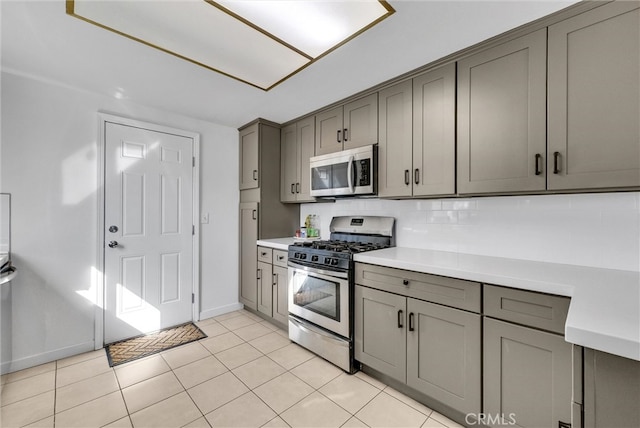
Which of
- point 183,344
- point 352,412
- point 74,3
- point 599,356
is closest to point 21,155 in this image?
point 74,3

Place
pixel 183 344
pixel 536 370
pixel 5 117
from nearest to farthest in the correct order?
pixel 536 370 < pixel 5 117 < pixel 183 344

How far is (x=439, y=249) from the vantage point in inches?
88.6

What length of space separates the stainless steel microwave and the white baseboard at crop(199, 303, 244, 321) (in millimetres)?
1884

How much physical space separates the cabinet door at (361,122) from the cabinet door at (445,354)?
145 centimetres

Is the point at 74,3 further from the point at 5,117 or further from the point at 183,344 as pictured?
the point at 183,344

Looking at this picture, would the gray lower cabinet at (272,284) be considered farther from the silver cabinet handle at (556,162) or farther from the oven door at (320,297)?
the silver cabinet handle at (556,162)

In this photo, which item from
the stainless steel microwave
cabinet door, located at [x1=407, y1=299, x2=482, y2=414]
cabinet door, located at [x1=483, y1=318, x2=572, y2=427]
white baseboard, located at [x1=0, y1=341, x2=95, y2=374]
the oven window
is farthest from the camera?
the stainless steel microwave

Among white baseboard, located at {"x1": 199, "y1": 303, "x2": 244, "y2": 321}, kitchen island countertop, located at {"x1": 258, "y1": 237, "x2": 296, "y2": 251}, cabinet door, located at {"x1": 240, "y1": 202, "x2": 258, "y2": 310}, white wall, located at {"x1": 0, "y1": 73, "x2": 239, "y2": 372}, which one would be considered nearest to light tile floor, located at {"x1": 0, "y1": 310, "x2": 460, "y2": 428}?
white wall, located at {"x1": 0, "y1": 73, "x2": 239, "y2": 372}

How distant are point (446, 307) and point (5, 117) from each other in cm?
357

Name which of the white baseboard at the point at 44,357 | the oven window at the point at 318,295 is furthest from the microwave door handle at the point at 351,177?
the white baseboard at the point at 44,357

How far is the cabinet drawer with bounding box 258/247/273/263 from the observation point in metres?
3.02

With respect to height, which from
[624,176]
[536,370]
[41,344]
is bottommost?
[41,344]

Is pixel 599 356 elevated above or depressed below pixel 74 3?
below

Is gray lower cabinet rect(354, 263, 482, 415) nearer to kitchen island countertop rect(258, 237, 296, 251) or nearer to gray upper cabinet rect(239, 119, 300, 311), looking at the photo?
kitchen island countertop rect(258, 237, 296, 251)
